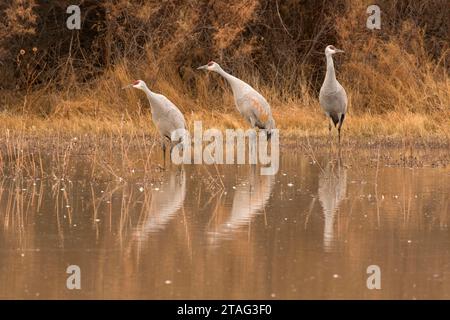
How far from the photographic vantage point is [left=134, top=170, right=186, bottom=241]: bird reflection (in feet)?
26.5

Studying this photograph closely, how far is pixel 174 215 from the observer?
8.66 metres

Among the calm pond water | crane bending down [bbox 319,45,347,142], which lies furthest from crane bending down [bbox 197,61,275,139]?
the calm pond water

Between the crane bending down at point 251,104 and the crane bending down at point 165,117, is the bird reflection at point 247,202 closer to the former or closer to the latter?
the crane bending down at point 165,117

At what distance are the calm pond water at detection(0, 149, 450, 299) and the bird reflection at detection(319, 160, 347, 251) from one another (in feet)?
0.05

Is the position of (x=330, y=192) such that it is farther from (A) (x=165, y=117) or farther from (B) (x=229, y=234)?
(A) (x=165, y=117)

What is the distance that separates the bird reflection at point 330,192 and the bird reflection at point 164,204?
116 centimetres

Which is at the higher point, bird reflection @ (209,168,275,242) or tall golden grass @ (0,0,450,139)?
tall golden grass @ (0,0,450,139)

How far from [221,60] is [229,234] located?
9778 mm

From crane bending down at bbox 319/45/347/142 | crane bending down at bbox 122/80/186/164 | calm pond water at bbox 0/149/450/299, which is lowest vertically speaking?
calm pond water at bbox 0/149/450/299

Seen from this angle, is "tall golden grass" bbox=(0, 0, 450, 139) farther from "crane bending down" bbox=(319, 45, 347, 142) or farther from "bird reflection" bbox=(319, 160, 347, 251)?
"bird reflection" bbox=(319, 160, 347, 251)

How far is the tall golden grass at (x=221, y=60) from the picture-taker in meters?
16.3

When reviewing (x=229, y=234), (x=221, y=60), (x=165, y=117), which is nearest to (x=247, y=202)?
(x=229, y=234)

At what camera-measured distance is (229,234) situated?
25.8ft

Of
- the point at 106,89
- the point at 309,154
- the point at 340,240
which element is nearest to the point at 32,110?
the point at 106,89
